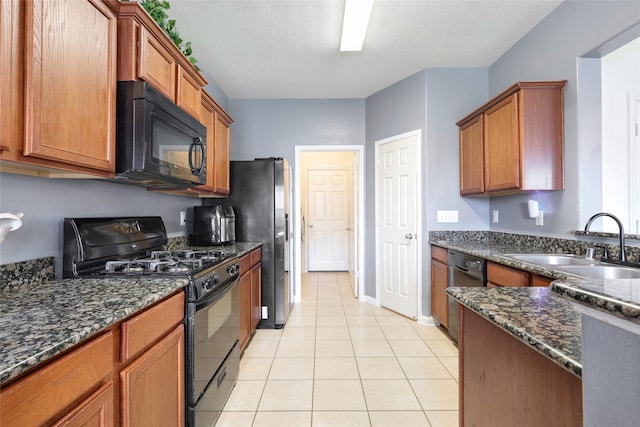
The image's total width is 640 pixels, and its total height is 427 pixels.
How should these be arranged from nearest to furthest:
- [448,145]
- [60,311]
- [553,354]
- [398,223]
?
[553,354] → [60,311] → [448,145] → [398,223]

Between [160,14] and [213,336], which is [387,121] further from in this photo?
[213,336]

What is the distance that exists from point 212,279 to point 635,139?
9.95ft

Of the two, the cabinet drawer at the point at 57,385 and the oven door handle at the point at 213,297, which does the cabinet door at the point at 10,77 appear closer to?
the cabinet drawer at the point at 57,385

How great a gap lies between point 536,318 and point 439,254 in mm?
2096

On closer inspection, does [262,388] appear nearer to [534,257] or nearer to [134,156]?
[134,156]

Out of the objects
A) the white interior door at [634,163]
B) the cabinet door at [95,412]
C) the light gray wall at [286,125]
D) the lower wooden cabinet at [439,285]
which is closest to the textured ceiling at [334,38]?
the light gray wall at [286,125]

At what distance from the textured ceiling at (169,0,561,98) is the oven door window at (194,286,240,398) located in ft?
6.85

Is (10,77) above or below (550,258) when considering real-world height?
above

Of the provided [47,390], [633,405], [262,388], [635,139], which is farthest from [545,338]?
[635,139]

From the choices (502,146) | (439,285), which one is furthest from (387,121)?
(439,285)

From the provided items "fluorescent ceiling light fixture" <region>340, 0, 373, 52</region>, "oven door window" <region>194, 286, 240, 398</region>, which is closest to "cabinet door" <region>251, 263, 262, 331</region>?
"oven door window" <region>194, 286, 240, 398</region>

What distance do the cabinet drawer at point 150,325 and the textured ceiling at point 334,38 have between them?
211cm

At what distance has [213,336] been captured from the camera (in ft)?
5.04

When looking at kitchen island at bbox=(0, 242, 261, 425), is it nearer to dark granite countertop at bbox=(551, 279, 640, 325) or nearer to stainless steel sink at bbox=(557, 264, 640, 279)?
dark granite countertop at bbox=(551, 279, 640, 325)
